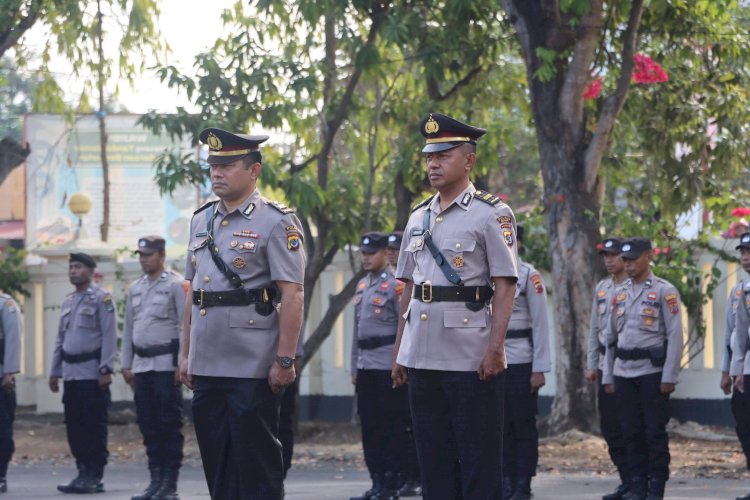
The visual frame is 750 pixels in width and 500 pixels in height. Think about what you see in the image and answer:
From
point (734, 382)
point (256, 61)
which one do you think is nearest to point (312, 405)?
point (256, 61)

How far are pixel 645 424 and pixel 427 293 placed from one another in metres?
3.63

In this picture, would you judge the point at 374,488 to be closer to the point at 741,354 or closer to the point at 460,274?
the point at 741,354

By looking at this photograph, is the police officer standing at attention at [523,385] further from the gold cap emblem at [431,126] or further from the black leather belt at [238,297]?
the black leather belt at [238,297]

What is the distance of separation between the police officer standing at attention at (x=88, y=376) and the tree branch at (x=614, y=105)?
17.0 ft

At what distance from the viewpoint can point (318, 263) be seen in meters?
15.2

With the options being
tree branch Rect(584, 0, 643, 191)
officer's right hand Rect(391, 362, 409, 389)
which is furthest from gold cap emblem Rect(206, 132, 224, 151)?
tree branch Rect(584, 0, 643, 191)

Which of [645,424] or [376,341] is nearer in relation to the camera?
[645,424]

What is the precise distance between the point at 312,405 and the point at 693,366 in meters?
4.61

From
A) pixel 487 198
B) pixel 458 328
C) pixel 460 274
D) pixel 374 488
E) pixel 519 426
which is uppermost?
pixel 487 198

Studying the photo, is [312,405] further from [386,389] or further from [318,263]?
[386,389]

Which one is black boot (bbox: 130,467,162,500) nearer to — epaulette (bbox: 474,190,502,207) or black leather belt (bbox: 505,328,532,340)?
black leather belt (bbox: 505,328,532,340)

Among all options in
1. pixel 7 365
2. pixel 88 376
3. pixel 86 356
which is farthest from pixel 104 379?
pixel 7 365

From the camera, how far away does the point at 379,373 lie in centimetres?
1083

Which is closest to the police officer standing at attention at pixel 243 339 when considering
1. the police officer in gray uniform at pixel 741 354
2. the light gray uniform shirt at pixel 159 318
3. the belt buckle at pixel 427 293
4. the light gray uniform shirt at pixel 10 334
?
the belt buckle at pixel 427 293
